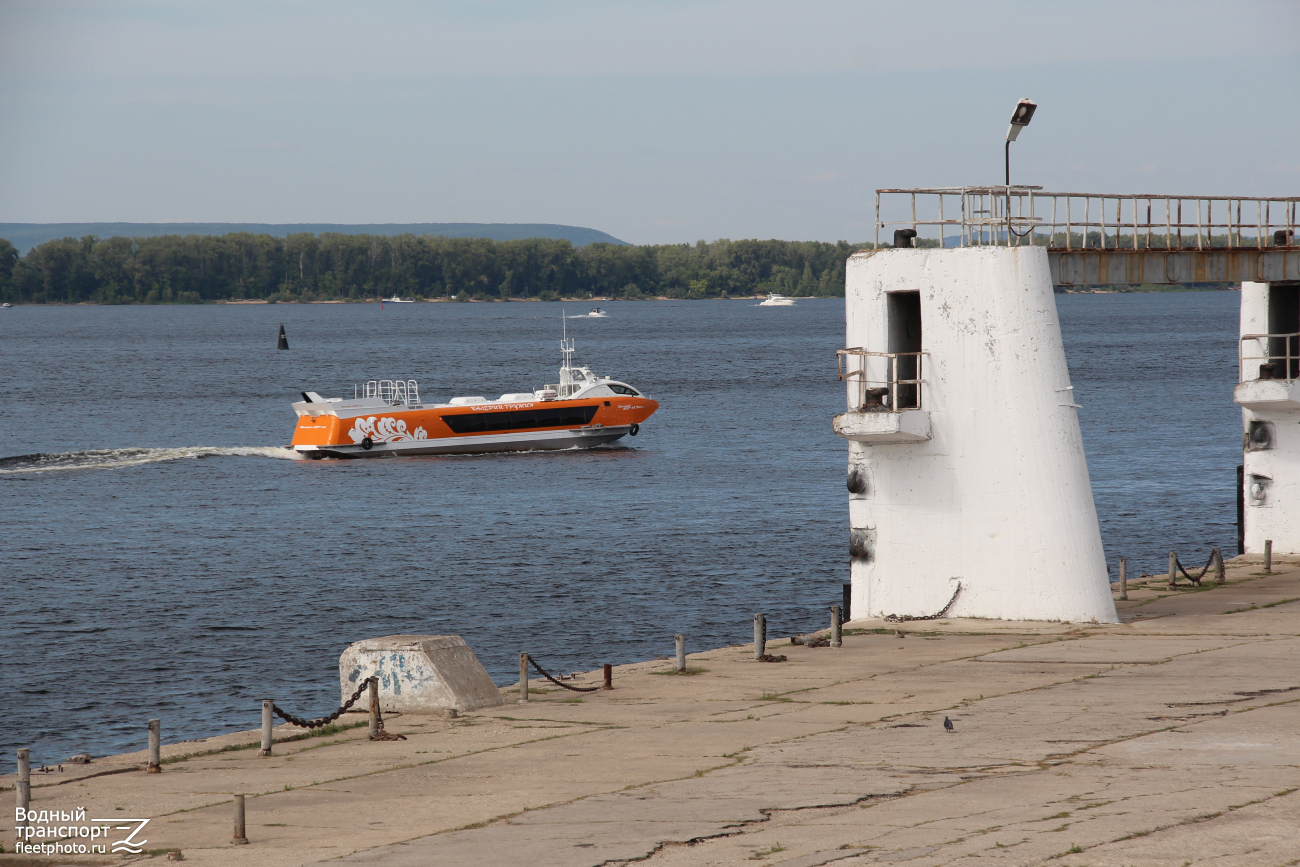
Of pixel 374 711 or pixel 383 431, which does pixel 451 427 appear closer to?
pixel 383 431

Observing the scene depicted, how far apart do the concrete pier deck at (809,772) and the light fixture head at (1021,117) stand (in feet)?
25.1

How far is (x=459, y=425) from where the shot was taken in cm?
6862

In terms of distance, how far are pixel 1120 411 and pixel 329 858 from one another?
7708 cm

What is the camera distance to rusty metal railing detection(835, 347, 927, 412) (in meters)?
21.9

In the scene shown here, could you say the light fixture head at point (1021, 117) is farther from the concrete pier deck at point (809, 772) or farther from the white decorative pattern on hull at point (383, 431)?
the white decorative pattern on hull at point (383, 431)

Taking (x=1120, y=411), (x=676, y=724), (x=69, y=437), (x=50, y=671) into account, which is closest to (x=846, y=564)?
(x=50, y=671)

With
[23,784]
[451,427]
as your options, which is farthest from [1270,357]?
[451,427]

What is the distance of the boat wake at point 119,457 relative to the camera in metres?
64.1

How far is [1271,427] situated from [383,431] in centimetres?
4780

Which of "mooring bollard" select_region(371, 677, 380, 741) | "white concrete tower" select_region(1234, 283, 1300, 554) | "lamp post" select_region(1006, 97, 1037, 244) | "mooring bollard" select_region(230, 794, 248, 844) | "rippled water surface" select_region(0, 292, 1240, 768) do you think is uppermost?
"lamp post" select_region(1006, 97, 1037, 244)

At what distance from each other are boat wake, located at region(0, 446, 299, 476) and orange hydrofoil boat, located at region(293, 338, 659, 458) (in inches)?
104

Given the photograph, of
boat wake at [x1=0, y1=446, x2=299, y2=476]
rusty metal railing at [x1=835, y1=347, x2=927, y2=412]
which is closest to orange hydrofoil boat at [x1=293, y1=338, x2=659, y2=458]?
boat wake at [x1=0, y1=446, x2=299, y2=476]

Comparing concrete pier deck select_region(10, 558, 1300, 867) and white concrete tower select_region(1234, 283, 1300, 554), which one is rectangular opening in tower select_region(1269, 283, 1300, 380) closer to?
white concrete tower select_region(1234, 283, 1300, 554)

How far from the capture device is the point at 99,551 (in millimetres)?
43188
